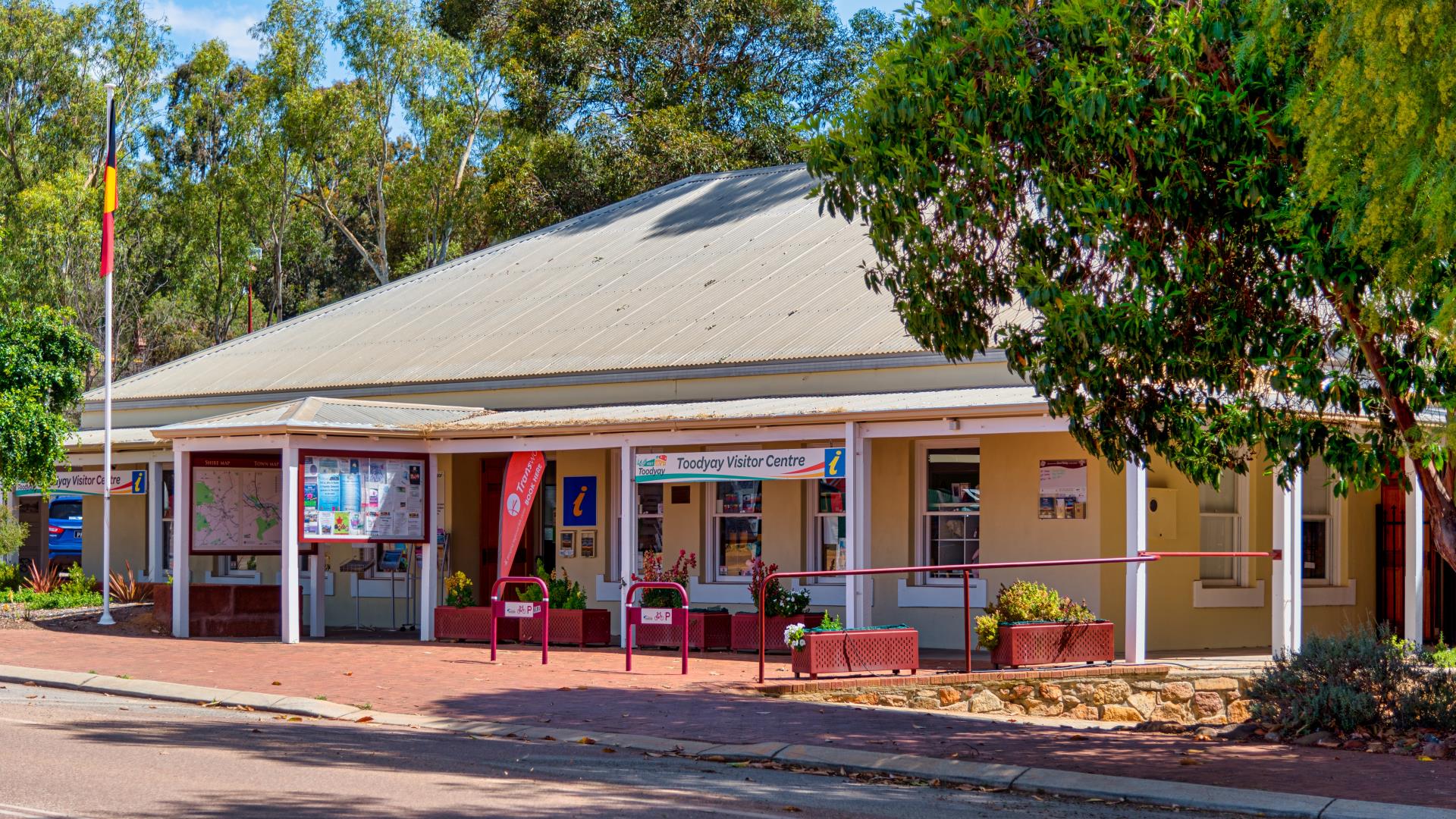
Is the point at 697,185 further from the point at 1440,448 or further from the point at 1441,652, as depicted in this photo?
the point at 1440,448

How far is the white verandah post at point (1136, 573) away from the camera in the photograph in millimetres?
15125

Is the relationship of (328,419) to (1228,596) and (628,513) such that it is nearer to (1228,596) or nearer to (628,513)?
(628,513)

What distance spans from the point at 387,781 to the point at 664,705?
4.29 metres

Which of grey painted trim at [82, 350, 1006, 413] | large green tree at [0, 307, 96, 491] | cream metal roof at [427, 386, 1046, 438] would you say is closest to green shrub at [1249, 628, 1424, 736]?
cream metal roof at [427, 386, 1046, 438]

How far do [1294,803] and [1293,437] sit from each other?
8.83 feet

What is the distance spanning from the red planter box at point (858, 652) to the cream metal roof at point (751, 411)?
2.63 m

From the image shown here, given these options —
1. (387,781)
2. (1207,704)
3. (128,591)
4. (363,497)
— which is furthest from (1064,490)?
(128,591)

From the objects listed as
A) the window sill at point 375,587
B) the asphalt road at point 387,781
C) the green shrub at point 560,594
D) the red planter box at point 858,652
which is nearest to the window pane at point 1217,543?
the red planter box at point 858,652

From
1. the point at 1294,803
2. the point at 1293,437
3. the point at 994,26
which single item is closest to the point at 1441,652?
the point at 1293,437

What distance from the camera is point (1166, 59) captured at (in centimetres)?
1054

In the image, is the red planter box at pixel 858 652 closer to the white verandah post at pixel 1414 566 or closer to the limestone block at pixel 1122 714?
the limestone block at pixel 1122 714

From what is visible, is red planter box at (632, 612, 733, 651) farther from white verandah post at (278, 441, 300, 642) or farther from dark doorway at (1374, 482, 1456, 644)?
dark doorway at (1374, 482, 1456, 644)

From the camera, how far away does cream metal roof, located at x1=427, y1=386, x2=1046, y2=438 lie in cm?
1652

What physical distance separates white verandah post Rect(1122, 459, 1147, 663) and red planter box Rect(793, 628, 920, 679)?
80.7 inches
